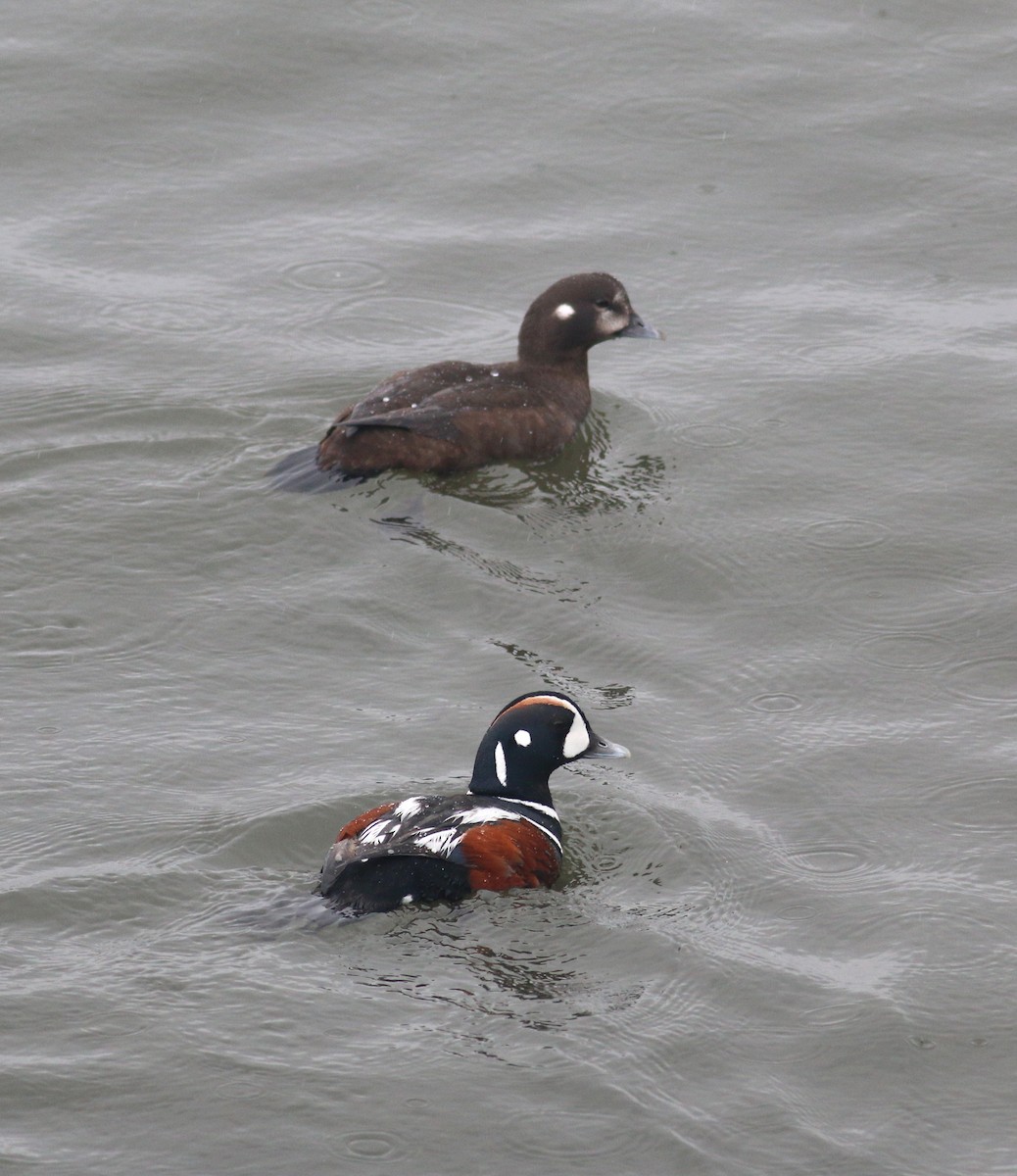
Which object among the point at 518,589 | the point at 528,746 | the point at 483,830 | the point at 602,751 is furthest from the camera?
the point at 518,589

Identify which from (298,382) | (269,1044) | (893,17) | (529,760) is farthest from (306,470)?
(893,17)

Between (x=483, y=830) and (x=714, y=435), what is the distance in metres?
4.65

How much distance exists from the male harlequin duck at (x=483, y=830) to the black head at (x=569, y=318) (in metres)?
3.99

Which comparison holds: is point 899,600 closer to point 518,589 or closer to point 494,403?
point 518,589

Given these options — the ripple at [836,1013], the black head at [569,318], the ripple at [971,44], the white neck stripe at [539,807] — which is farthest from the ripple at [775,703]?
the ripple at [971,44]

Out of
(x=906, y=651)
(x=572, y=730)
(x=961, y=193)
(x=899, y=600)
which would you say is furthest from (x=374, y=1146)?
(x=961, y=193)

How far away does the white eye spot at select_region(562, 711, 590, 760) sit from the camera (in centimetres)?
839

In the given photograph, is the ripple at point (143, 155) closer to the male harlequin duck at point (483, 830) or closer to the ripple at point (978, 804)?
the male harlequin duck at point (483, 830)

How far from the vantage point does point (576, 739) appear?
8422 mm

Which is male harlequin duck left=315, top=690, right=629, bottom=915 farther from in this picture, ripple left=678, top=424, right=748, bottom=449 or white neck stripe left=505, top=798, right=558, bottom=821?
ripple left=678, top=424, right=748, bottom=449

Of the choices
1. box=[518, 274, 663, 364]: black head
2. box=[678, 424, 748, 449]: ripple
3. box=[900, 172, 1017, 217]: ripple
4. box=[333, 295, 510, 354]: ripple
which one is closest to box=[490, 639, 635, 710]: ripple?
box=[678, 424, 748, 449]: ripple

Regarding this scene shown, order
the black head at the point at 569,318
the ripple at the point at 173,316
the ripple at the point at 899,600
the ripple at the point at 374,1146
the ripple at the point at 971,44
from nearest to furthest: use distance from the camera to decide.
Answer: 1. the ripple at the point at 374,1146
2. the ripple at the point at 899,600
3. the black head at the point at 569,318
4. the ripple at the point at 173,316
5. the ripple at the point at 971,44

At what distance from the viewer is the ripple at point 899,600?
10.1 m

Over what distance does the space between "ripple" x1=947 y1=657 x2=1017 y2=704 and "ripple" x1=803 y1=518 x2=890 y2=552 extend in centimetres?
131
